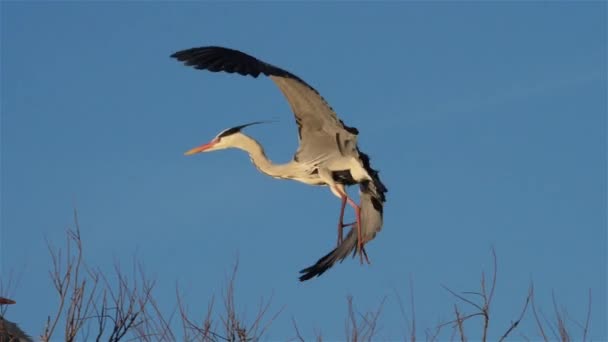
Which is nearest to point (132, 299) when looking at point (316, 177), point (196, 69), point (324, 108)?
point (196, 69)

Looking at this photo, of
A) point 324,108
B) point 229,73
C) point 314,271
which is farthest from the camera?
point 314,271

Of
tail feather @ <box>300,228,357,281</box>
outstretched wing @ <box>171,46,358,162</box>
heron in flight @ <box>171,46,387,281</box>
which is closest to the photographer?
outstretched wing @ <box>171,46,358,162</box>

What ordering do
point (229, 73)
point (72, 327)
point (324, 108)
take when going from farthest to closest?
point (324, 108)
point (229, 73)
point (72, 327)

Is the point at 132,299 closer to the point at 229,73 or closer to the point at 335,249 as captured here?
the point at 229,73

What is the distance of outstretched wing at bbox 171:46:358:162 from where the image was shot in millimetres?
10977

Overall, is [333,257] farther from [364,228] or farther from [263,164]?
[263,164]

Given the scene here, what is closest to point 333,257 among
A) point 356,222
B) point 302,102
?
point 356,222

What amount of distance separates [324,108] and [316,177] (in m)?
1.33

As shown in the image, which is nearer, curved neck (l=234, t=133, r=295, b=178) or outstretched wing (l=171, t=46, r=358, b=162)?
outstretched wing (l=171, t=46, r=358, b=162)

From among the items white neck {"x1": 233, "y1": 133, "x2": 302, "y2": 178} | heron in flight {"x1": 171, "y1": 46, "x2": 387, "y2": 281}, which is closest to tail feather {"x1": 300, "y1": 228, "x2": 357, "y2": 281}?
heron in flight {"x1": 171, "y1": 46, "x2": 387, "y2": 281}

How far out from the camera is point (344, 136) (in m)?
12.7

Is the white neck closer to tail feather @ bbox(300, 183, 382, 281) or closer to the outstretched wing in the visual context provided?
the outstretched wing

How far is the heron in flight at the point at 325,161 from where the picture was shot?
1227 cm

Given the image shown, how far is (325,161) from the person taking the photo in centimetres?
1299
